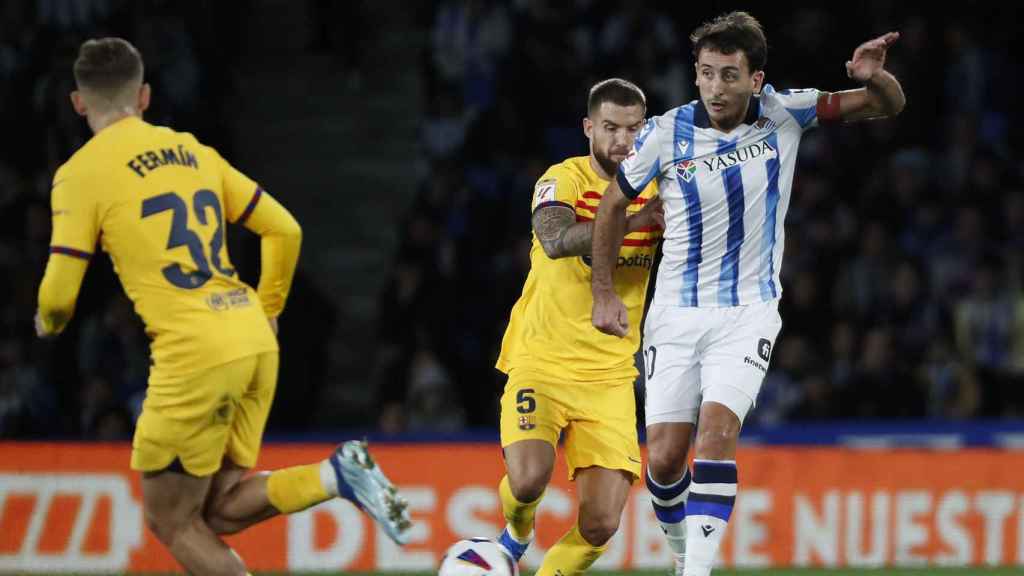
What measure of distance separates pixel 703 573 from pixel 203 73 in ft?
26.3

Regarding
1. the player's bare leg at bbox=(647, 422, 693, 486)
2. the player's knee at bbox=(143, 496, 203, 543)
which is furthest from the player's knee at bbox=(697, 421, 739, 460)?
the player's knee at bbox=(143, 496, 203, 543)

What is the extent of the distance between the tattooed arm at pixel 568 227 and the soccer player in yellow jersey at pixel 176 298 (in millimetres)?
1212

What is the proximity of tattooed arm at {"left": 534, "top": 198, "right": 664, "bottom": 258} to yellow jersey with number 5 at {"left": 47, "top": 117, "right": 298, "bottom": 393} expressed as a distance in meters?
1.31

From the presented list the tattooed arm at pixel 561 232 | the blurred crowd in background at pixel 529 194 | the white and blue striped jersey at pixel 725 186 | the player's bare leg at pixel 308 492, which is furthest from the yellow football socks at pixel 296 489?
the blurred crowd in background at pixel 529 194

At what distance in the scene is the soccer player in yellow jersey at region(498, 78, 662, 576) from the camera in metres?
6.68

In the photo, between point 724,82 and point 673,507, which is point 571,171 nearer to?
point 724,82

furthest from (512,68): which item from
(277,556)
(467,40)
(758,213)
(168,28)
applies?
(758,213)

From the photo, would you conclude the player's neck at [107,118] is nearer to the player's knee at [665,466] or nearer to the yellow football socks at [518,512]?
the yellow football socks at [518,512]

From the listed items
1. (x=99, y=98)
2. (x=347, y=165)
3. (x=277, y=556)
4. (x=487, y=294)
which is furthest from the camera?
(x=347, y=165)

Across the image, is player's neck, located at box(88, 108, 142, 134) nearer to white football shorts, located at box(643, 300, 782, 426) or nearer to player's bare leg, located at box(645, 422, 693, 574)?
white football shorts, located at box(643, 300, 782, 426)

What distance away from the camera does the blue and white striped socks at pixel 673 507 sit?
6863 millimetres

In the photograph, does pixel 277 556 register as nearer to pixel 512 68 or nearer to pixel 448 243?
pixel 448 243

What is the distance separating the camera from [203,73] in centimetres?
1310

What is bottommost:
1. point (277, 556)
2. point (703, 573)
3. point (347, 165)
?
point (277, 556)
